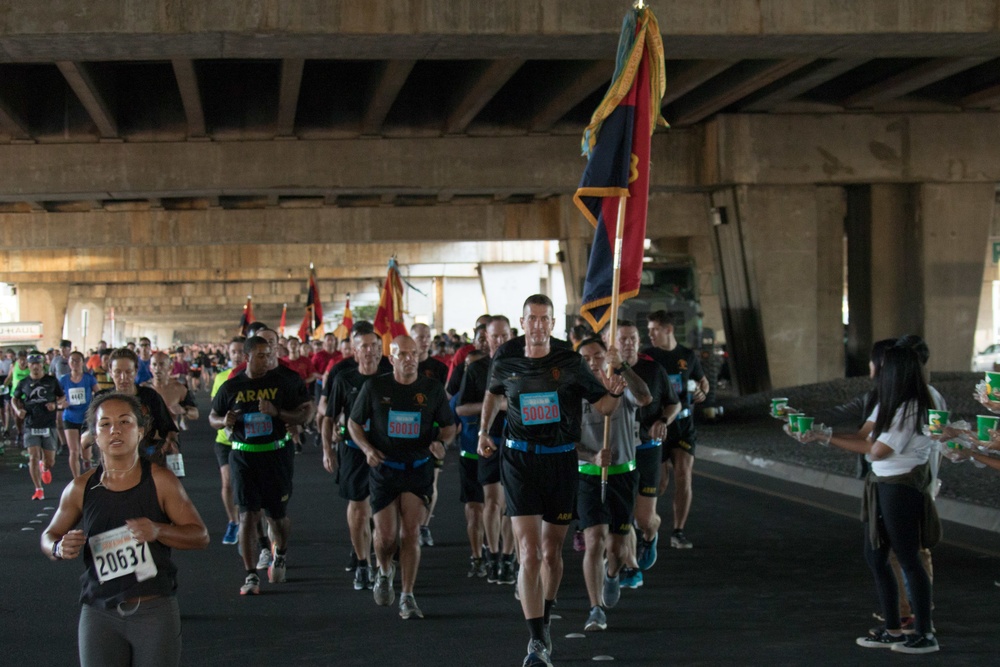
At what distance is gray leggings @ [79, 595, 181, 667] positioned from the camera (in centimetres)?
474

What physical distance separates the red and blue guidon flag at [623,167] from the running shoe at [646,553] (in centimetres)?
182

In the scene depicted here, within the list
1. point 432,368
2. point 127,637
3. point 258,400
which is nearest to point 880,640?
point 127,637

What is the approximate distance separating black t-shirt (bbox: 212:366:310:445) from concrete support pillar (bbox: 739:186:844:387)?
15.4 meters

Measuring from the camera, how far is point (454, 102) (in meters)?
22.7

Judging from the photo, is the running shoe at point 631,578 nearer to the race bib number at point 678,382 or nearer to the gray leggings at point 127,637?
the race bib number at point 678,382

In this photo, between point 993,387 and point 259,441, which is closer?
point 993,387

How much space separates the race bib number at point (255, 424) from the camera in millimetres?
9586

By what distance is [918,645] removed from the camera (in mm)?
7270

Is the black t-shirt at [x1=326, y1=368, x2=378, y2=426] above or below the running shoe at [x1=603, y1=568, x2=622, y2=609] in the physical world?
above

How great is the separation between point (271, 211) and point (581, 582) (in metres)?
25.4

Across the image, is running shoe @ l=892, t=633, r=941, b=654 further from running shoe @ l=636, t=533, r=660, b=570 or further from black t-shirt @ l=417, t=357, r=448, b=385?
black t-shirt @ l=417, t=357, r=448, b=385

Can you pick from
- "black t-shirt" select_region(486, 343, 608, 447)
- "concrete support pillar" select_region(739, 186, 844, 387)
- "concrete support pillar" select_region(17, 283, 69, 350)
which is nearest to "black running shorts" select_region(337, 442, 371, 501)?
"black t-shirt" select_region(486, 343, 608, 447)

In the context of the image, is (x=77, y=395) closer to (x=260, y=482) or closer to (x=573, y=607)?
(x=260, y=482)

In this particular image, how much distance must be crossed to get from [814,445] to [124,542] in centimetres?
1578
